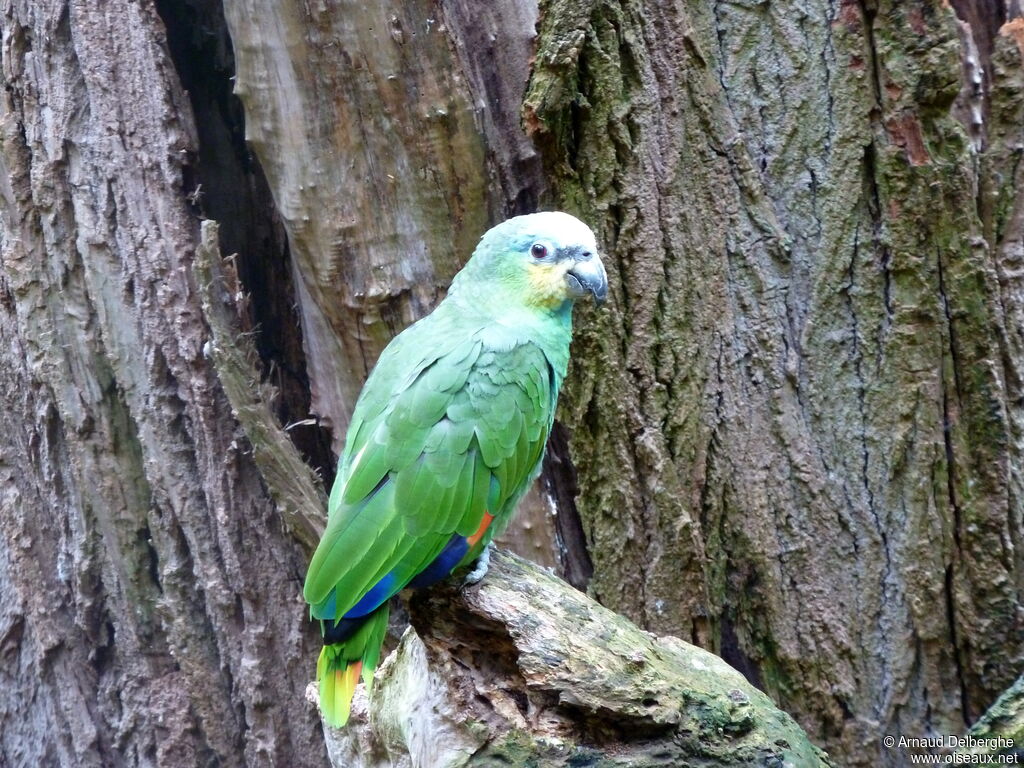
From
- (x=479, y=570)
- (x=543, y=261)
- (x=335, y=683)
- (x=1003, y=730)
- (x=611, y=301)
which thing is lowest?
(x=1003, y=730)

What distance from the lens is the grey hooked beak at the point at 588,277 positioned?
8.44 ft

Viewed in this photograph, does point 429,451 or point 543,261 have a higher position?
point 543,261

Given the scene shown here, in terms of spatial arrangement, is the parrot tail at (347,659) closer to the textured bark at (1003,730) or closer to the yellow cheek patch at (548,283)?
the yellow cheek patch at (548,283)

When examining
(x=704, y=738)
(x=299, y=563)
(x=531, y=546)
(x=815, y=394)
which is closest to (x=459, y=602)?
(x=704, y=738)

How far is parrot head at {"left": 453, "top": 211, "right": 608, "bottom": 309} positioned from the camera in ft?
8.41

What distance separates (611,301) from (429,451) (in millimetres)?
865

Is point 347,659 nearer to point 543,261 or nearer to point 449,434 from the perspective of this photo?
point 449,434

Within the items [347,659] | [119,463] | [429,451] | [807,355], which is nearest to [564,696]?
[347,659]

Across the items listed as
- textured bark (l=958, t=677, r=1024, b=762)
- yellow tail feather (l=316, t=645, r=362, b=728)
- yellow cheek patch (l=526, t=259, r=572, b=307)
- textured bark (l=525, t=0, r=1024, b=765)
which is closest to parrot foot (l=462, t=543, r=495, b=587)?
yellow tail feather (l=316, t=645, r=362, b=728)

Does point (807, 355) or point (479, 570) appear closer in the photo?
point (479, 570)

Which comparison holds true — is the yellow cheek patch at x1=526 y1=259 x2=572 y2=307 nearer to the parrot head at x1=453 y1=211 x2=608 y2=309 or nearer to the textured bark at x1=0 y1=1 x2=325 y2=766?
the parrot head at x1=453 y1=211 x2=608 y2=309

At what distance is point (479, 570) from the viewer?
91.4 inches

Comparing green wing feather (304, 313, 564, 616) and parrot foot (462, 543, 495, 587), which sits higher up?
green wing feather (304, 313, 564, 616)

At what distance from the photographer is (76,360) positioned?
3109mm
